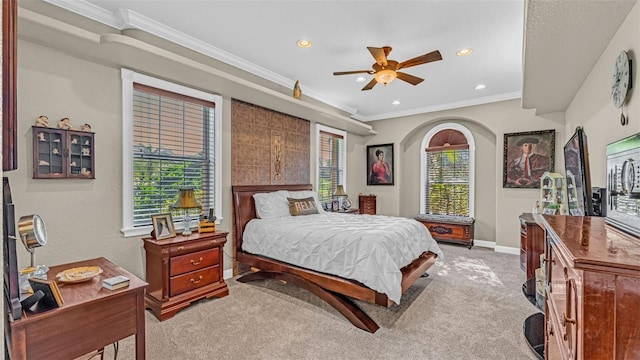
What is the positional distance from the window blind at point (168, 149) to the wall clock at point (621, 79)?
381 centimetres

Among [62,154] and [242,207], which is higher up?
[62,154]

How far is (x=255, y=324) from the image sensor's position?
257 cm

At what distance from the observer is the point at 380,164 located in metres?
6.63

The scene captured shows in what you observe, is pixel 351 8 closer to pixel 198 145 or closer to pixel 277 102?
pixel 277 102

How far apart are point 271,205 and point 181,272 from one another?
1507 mm

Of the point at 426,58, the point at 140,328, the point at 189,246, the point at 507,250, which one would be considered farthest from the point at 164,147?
the point at 507,250

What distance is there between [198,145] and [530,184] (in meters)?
5.29

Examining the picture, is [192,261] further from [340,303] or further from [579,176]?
[579,176]

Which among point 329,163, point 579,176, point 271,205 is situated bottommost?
point 271,205

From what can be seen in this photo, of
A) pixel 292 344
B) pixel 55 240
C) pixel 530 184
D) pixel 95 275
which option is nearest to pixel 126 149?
pixel 55 240

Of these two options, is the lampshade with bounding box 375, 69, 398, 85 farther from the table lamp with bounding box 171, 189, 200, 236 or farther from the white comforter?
the table lamp with bounding box 171, 189, 200, 236

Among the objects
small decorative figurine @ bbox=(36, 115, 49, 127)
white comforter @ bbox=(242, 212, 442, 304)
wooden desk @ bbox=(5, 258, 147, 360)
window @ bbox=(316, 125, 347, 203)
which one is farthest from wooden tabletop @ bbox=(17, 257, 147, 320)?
window @ bbox=(316, 125, 347, 203)

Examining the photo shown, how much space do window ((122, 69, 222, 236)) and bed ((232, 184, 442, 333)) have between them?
40 cm

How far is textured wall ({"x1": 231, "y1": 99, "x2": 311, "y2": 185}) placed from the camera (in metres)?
3.95
